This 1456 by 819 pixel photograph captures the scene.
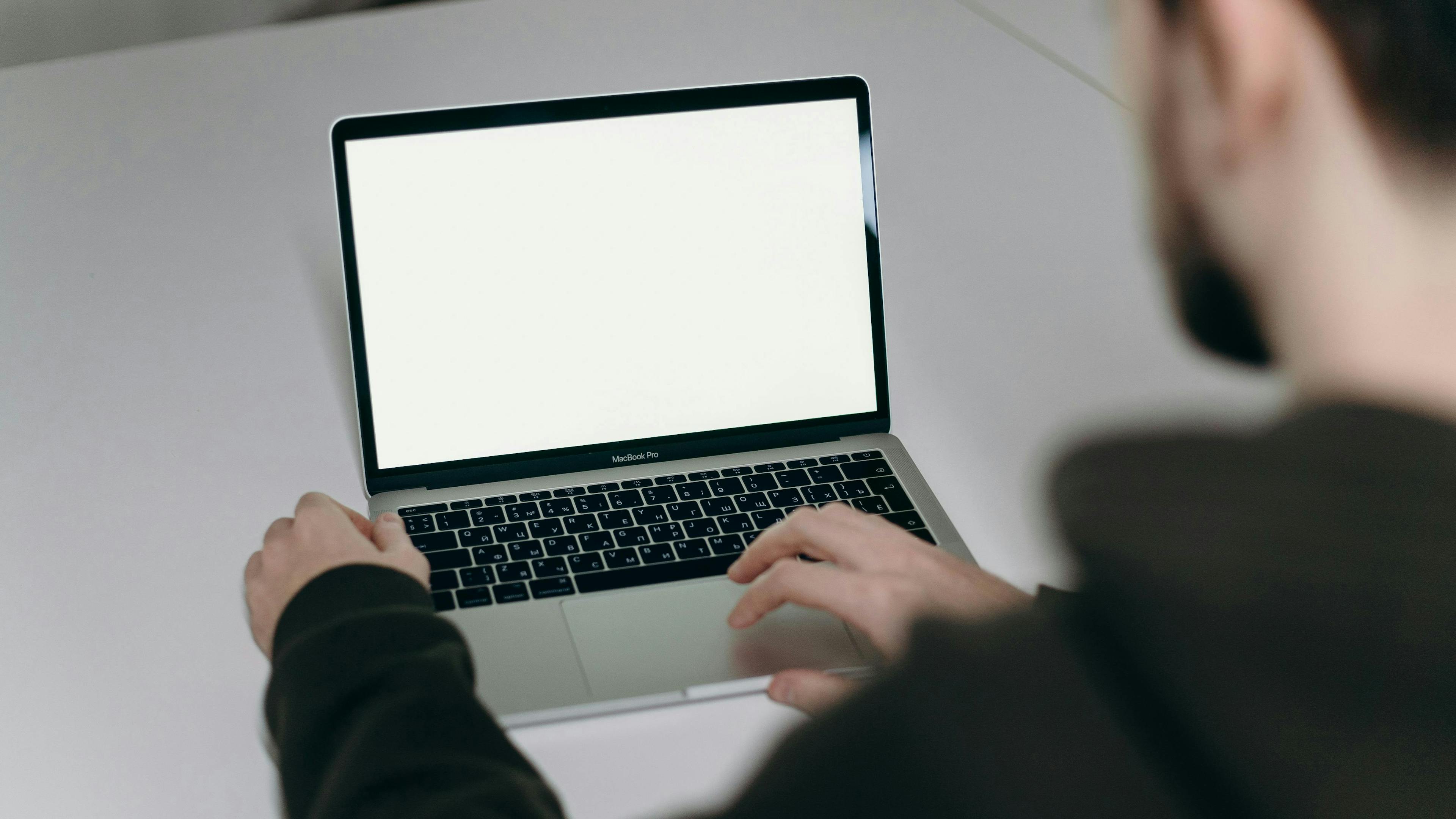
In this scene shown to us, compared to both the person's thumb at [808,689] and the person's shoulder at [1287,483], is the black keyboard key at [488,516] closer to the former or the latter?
the person's thumb at [808,689]

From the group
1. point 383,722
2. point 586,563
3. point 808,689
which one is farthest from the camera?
point 586,563

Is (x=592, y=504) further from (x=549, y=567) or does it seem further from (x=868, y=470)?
(x=868, y=470)

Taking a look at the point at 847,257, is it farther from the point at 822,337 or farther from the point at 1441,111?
the point at 1441,111

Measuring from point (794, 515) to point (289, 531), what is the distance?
28cm

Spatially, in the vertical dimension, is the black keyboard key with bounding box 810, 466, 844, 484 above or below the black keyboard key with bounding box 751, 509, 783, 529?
above

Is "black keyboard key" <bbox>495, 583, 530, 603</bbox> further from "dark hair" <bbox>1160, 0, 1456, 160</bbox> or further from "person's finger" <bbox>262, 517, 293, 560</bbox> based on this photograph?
"dark hair" <bbox>1160, 0, 1456, 160</bbox>

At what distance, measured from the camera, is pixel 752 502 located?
0.68 metres

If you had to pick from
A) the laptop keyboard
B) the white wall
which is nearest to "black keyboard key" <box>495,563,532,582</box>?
the laptop keyboard

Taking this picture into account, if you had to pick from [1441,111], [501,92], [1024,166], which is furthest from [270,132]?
[1441,111]

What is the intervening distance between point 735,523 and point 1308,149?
0.46 metres

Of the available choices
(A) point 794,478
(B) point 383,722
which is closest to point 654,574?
(A) point 794,478

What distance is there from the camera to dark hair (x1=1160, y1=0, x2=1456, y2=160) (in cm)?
23

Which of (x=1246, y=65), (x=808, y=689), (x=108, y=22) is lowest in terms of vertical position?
(x=808, y=689)

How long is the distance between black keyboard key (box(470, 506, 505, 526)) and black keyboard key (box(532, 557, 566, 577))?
43mm
